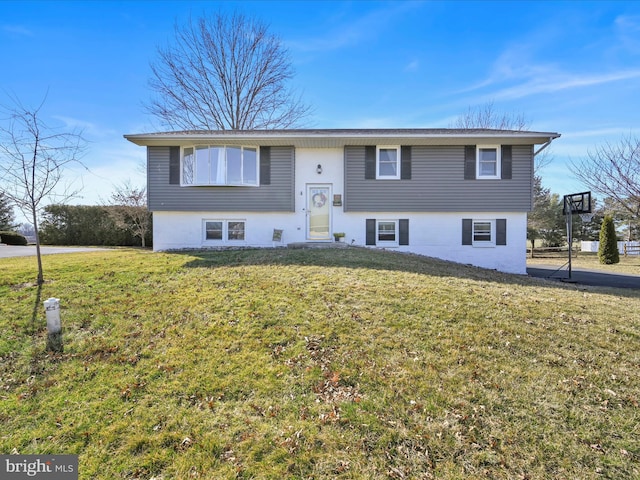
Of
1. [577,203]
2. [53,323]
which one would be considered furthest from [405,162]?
[53,323]

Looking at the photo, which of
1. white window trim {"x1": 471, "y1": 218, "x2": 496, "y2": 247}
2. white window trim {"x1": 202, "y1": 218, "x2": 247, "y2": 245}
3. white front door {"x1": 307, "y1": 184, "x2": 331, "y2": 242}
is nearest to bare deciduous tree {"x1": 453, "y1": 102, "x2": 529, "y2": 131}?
white window trim {"x1": 471, "y1": 218, "x2": 496, "y2": 247}

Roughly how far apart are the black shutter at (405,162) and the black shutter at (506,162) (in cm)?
354

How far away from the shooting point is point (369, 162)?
12.0 meters

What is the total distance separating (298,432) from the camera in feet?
9.15

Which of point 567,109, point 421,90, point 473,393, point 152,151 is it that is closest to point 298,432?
point 473,393

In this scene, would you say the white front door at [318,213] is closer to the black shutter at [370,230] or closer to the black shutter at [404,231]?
the black shutter at [370,230]

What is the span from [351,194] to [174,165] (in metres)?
6.95

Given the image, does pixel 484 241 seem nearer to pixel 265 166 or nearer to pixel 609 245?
pixel 265 166

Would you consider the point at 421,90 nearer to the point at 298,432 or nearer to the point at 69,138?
the point at 69,138

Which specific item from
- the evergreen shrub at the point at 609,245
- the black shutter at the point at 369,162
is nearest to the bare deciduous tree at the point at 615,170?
the evergreen shrub at the point at 609,245

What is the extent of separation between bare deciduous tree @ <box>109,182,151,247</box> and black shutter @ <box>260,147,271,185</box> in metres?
11.2

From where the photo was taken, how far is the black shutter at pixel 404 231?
12125 mm

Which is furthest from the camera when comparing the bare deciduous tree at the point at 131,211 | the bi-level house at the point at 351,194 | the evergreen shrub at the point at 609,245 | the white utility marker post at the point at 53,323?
the bare deciduous tree at the point at 131,211

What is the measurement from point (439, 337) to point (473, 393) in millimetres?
1101
